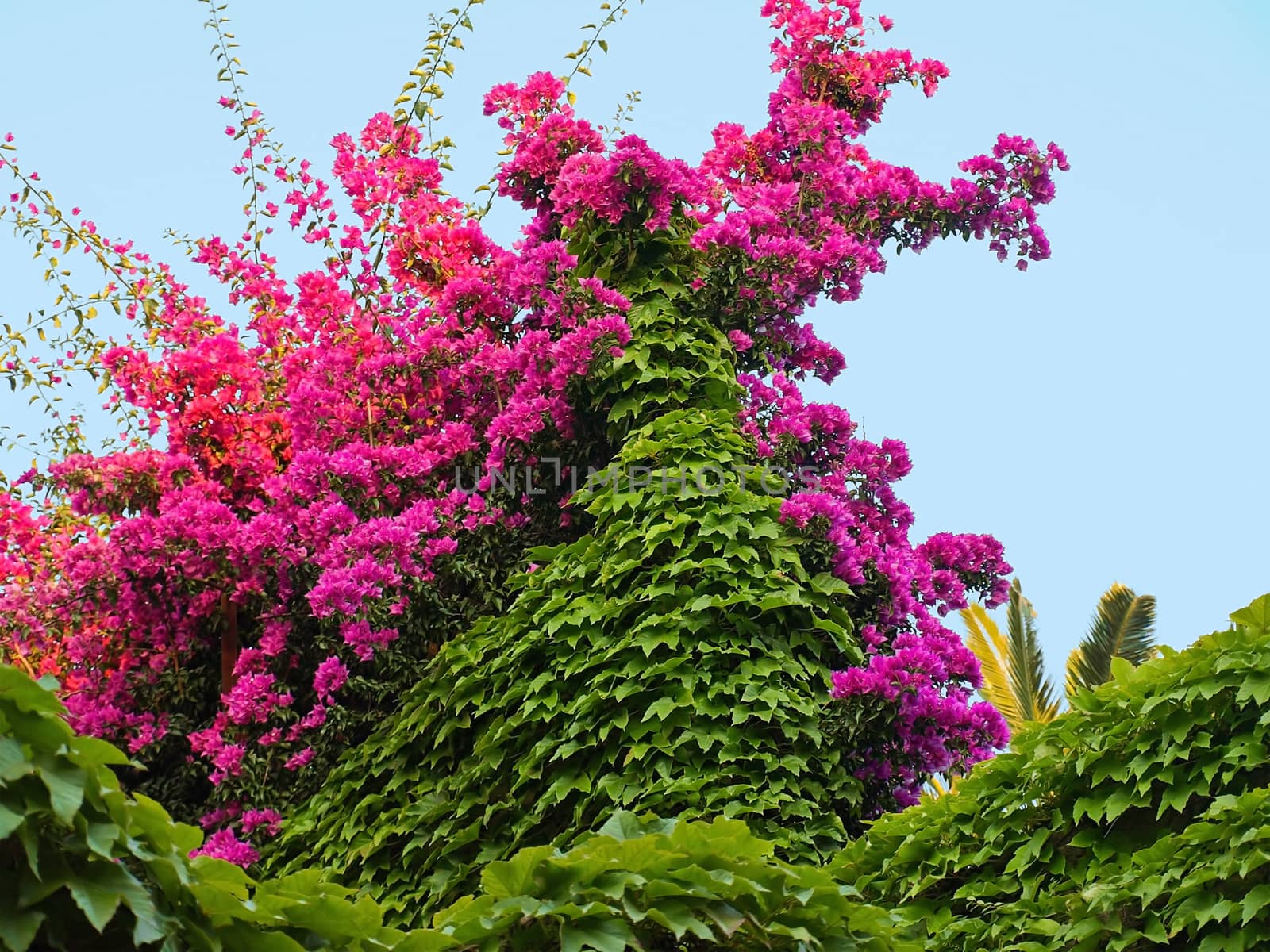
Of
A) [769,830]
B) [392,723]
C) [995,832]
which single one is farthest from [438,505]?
[995,832]

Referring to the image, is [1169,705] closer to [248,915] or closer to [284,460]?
[248,915]

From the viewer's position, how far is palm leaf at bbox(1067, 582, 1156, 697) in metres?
16.2

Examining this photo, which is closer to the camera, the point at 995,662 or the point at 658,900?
the point at 658,900

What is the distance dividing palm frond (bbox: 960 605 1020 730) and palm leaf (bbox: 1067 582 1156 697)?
835mm

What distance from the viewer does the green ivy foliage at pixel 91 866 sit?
3021 mm

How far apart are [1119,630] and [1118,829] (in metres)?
11.9

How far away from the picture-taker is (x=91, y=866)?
3.15 meters

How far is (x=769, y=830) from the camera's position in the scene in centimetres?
561

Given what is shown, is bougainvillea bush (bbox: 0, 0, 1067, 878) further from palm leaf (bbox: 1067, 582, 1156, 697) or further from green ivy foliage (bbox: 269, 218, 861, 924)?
palm leaf (bbox: 1067, 582, 1156, 697)

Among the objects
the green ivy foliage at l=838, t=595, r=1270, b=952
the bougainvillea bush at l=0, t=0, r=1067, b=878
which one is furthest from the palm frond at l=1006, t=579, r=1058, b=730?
the green ivy foliage at l=838, t=595, r=1270, b=952

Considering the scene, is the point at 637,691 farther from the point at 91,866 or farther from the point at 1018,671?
the point at 1018,671

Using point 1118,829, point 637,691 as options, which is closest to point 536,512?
point 637,691

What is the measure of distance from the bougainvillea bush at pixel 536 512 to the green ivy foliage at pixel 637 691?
0.02 m

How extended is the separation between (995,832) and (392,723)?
334 centimetres
